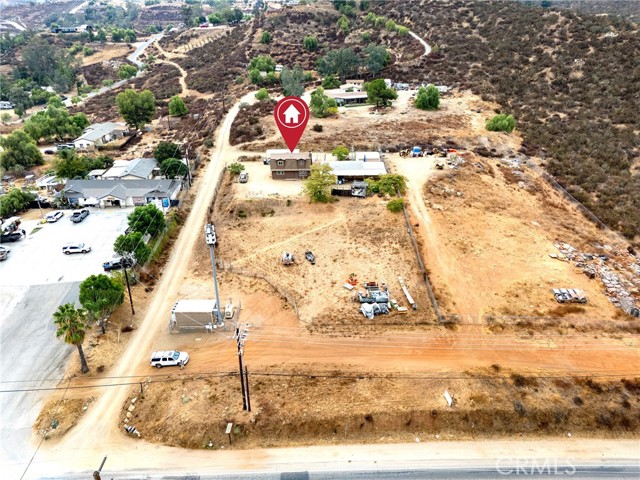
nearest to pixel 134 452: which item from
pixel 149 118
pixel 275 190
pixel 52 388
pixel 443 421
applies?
pixel 52 388

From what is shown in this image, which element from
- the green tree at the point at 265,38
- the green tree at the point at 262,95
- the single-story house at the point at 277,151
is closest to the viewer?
the single-story house at the point at 277,151

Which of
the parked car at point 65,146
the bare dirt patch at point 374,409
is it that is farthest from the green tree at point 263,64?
the bare dirt patch at point 374,409

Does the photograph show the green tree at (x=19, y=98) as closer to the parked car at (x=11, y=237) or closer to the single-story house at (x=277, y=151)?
the parked car at (x=11, y=237)

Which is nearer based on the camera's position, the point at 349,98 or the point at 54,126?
the point at 54,126

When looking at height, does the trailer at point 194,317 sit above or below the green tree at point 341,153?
below

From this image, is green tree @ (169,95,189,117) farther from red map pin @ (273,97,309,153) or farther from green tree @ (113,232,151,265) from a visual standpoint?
red map pin @ (273,97,309,153)

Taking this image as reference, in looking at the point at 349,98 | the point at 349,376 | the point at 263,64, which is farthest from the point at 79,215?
the point at 263,64

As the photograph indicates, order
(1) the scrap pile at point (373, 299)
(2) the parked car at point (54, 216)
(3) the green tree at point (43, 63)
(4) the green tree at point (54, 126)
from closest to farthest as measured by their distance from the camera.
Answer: (1) the scrap pile at point (373, 299) → (2) the parked car at point (54, 216) → (4) the green tree at point (54, 126) → (3) the green tree at point (43, 63)

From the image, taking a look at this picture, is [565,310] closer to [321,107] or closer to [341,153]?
[341,153]
